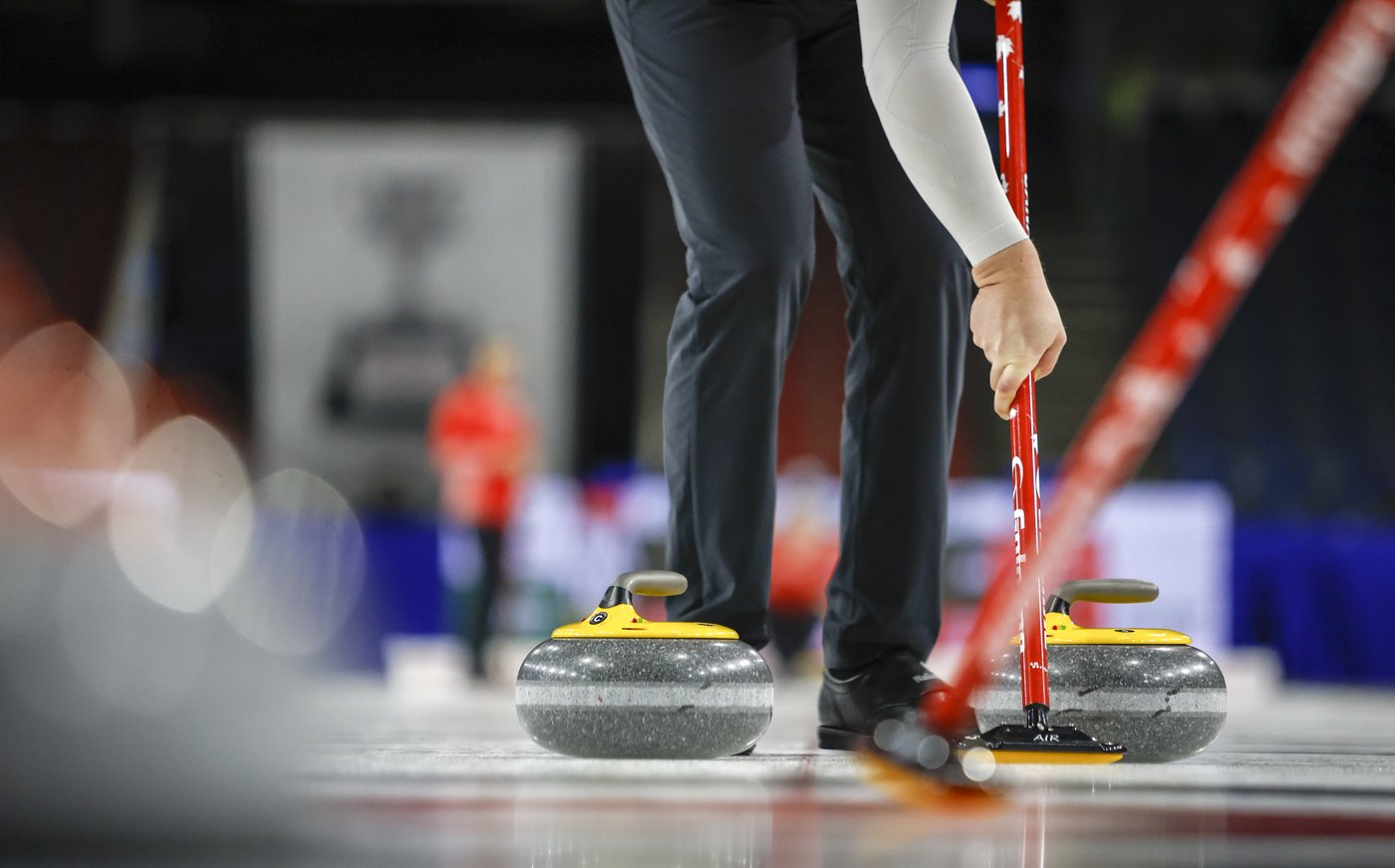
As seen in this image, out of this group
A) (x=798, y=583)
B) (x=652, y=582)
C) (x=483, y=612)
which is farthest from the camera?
(x=798, y=583)

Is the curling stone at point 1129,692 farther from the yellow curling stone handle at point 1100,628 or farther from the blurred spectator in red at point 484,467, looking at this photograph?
the blurred spectator in red at point 484,467

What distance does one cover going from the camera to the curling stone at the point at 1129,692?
155 centimetres

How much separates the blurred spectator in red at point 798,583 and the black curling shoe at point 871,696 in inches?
179

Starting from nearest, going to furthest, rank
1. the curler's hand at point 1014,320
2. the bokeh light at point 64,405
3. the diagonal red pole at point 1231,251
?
the diagonal red pole at point 1231,251, the curler's hand at point 1014,320, the bokeh light at point 64,405

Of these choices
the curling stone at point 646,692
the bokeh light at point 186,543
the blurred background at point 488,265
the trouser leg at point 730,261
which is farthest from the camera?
the blurred background at point 488,265

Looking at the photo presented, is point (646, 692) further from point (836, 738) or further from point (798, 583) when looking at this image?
point (798, 583)

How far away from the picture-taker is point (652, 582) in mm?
1631

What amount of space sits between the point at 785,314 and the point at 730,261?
9 centimetres

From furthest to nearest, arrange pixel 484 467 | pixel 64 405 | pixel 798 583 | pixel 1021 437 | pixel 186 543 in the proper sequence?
pixel 64 405, pixel 798 583, pixel 484 467, pixel 1021 437, pixel 186 543

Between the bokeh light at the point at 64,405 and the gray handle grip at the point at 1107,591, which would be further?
A: the bokeh light at the point at 64,405

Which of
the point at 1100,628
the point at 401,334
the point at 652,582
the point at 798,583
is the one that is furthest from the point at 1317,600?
the point at 652,582

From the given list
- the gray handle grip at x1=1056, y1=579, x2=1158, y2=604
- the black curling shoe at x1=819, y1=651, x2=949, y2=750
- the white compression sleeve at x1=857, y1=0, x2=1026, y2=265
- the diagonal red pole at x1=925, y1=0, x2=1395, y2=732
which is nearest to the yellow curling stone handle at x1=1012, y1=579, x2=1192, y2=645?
the gray handle grip at x1=1056, y1=579, x2=1158, y2=604

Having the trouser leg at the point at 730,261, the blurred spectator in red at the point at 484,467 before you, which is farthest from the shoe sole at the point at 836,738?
the blurred spectator in red at the point at 484,467

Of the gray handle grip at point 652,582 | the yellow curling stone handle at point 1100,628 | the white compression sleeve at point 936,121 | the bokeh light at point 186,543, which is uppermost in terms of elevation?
the white compression sleeve at point 936,121
